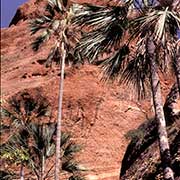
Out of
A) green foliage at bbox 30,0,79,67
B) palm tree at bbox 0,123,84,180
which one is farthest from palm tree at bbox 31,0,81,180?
palm tree at bbox 0,123,84,180

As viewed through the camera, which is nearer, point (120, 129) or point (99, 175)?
point (99, 175)

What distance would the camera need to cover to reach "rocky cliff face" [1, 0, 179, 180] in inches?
1417

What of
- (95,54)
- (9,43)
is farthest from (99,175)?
(9,43)

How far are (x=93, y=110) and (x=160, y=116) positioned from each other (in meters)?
29.1

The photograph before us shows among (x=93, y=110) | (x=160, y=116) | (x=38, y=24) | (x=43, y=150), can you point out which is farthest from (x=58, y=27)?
(x=93, y=110)

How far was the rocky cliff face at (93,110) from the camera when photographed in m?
36.0

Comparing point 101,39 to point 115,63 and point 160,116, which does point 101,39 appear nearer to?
point 115,63

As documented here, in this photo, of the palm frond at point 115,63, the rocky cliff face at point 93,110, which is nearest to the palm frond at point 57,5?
the rocky cliff face at point 93,110

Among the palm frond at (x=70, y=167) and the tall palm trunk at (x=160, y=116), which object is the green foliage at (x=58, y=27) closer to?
the palm frond at (x=70, y=167)

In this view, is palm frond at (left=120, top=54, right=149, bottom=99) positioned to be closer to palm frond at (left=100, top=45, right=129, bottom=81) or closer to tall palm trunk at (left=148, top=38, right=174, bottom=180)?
palm frond at (left=100, top=45, right=129, bottom=81)

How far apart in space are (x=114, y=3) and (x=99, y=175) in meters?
23.7

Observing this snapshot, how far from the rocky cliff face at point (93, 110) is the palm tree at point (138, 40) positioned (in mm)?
19743

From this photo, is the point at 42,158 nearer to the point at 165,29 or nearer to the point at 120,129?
the point at 165,29

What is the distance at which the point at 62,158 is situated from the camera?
896 inches
